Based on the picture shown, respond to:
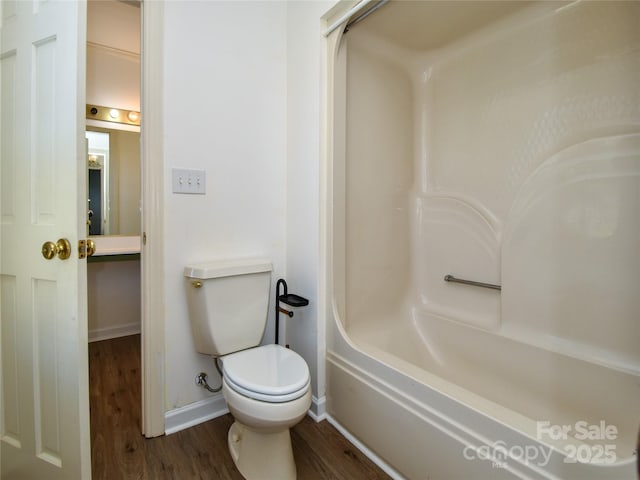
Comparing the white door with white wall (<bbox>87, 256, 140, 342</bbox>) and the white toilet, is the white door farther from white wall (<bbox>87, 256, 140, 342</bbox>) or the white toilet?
white wall (<bbox>87, 256, 140, 342</bbox>)

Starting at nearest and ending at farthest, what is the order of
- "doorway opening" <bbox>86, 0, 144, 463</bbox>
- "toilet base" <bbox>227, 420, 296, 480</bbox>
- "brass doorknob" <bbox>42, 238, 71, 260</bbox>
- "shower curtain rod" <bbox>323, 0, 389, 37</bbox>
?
"brass doorknob" <bbox>42, 238, 71, 260</bbox> < "toilet base" <bbox>227, 420, 296, 480</bbox> < "shower curtain rod" <bbox>323, 0, 389, 37</bbox> < "doorway opening" <bbox>86, 0, 144, 463</bbox>

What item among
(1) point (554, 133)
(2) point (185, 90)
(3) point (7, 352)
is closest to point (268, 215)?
(2) point (185, 90)

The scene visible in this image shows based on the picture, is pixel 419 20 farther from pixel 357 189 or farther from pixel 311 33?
pixel 357 189

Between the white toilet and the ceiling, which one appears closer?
the white toilet

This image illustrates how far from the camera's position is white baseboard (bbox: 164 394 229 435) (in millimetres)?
1469

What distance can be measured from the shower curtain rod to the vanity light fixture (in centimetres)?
193

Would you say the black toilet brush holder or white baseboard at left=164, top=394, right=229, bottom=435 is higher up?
the black toilet brush holder

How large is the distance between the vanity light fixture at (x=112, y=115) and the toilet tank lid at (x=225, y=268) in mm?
1861

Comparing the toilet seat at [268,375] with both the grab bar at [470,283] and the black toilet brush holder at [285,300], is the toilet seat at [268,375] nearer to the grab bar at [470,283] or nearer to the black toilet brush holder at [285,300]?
the black toilet brush holder at [285,300]

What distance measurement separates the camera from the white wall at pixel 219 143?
1.45 metres

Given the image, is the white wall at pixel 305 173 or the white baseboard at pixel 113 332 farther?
the white baseboard at pixel 113 332

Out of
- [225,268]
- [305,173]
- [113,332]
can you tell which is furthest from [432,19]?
[113,332]

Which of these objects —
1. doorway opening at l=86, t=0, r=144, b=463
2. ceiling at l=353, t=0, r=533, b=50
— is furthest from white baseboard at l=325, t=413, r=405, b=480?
ceiling at l=353, t=0, r=533, b=50

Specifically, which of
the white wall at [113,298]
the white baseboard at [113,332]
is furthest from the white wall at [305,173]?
the white baseboard at [113,332]
